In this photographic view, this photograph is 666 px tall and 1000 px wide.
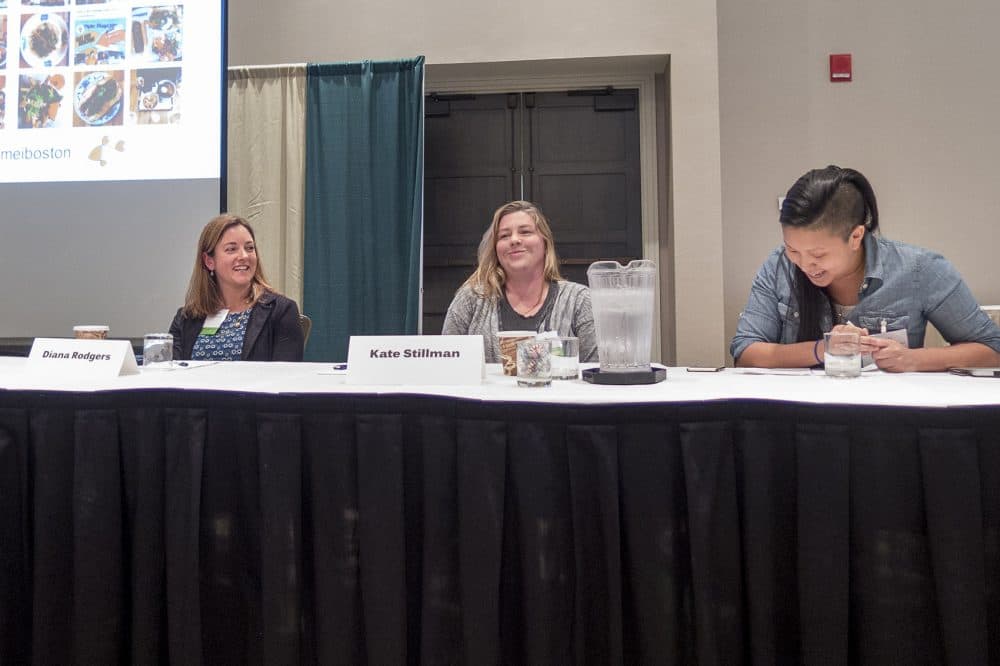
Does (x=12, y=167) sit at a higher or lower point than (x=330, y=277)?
higher

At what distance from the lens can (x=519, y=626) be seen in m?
0.91

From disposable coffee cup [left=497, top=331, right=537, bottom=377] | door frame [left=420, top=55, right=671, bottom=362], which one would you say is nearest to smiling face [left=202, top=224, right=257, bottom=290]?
disposable coffee cup [left=497, top=331, right=537, bottom=377]

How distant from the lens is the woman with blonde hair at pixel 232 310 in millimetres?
1994

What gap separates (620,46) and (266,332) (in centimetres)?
215

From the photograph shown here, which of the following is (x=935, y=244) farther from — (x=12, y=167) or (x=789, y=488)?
(x=12, y=167)

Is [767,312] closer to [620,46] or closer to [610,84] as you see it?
[620,46]

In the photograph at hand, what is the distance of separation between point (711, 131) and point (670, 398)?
2.52 meters

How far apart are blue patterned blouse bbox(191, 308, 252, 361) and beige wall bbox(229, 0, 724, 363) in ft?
6.02

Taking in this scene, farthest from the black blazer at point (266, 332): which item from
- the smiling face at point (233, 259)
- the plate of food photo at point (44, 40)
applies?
the plate of food photo at point (44, 40)

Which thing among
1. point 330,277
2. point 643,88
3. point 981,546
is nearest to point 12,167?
point 330,277

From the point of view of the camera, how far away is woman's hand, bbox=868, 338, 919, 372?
1.25 meters

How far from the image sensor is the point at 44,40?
2.77m

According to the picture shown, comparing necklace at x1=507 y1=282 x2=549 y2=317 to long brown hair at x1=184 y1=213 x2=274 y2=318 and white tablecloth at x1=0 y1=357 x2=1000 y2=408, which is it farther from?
long brown hair at x1=184 y1=213 x2=274 y2=318

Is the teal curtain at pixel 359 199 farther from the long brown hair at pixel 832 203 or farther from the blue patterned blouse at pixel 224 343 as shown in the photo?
the long brown hair at pixel 832 203
